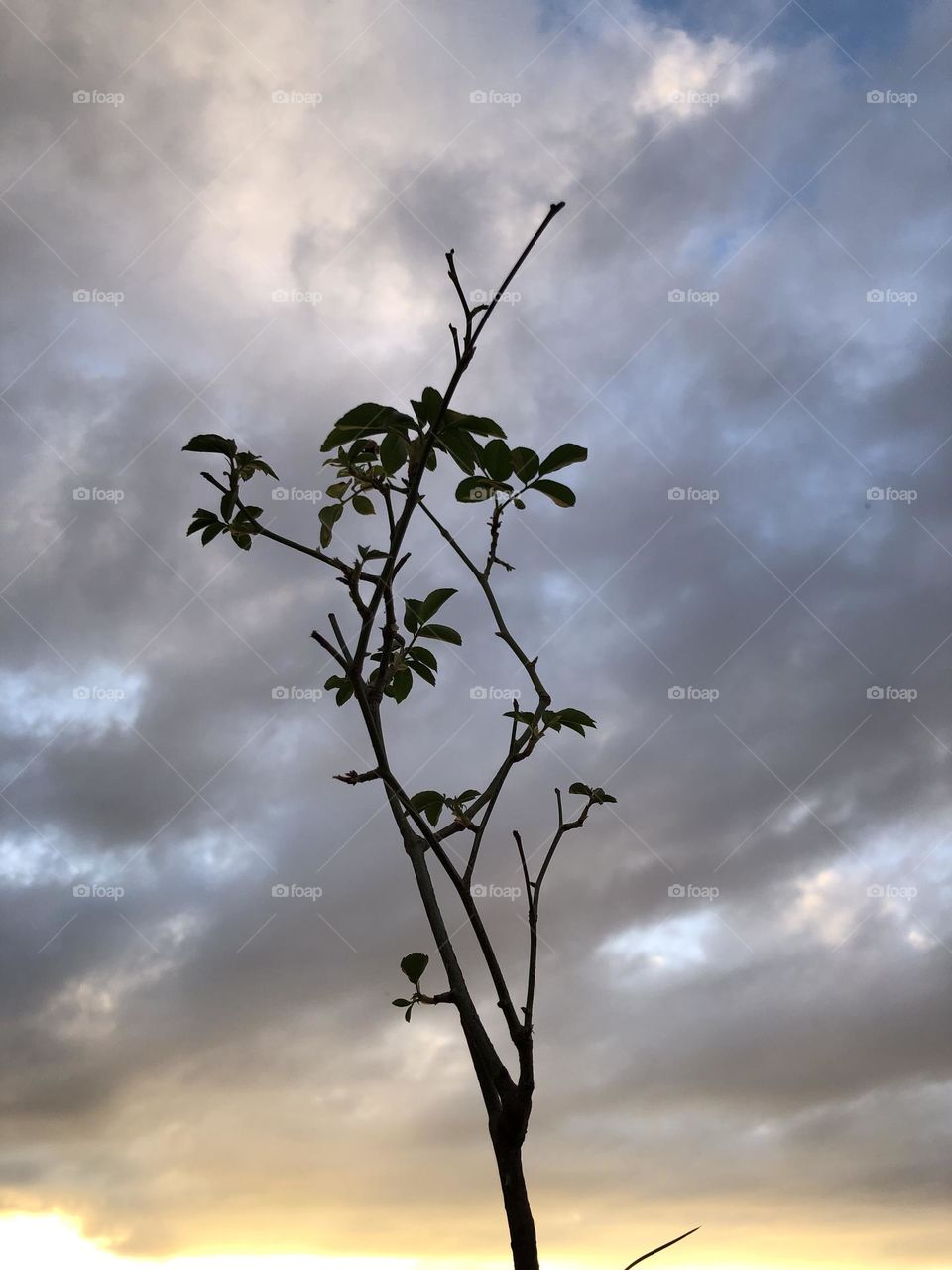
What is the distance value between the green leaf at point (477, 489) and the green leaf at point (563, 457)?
0.29 ft

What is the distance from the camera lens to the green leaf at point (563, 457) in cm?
219

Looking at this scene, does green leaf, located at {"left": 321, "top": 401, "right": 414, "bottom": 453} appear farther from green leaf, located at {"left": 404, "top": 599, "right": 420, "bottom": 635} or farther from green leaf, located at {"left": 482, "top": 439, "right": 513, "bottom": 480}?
green leaf, located at {"left": 404, "top": 599, "right": 420, "bottom": 635}

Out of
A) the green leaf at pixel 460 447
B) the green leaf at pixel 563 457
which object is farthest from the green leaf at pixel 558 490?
A: the green leaf at pixel 460 447

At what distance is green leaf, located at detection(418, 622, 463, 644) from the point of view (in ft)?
7.71

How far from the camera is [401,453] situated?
2105mm

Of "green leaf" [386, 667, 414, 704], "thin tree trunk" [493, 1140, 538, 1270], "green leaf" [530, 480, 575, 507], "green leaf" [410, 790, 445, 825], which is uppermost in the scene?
"green leaf" [530, 480, 575, 507]

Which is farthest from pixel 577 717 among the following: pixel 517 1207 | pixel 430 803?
pixel 517 1207

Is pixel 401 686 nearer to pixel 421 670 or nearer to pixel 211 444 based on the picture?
pixel 421 670

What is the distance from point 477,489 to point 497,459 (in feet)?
0.26

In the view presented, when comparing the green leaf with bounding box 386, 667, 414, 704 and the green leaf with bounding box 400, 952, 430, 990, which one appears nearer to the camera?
the green leaf with bounding box 400, 952, 430, 990

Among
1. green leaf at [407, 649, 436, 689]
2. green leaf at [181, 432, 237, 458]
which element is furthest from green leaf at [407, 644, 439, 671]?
green leaf at [181, 432, 237, 458]

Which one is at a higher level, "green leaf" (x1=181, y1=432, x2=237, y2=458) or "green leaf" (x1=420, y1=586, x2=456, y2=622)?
"green leaf" (x1=181, y1=432, x2=237, y2=458)

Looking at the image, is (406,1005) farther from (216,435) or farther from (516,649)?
(216,435)

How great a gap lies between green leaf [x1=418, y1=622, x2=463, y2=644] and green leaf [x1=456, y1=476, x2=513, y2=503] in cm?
30
